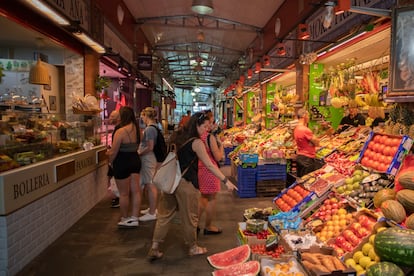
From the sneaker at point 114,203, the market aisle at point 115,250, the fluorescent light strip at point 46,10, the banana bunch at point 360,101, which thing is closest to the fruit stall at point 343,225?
the market aisle at point 115,250

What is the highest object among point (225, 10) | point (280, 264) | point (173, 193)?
point (225, 10)

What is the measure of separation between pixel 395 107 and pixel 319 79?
3.65 meters

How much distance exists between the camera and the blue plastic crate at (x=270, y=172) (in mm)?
6223

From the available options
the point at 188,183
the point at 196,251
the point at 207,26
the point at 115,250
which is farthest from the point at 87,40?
the point at 207,26

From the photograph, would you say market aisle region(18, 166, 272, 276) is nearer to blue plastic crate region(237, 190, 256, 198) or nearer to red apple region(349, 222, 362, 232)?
blue plastic crate region(237, 190, 256, 198)

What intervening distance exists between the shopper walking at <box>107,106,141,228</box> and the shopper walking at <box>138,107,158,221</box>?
0.21 meters

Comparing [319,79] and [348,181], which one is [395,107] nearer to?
[348,181]

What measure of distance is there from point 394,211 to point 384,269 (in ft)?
2.24

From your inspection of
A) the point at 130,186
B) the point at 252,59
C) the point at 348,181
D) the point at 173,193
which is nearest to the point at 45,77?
the point at 130,186

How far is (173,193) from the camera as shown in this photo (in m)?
3.47

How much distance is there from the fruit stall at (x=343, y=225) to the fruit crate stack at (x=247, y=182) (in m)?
1.81

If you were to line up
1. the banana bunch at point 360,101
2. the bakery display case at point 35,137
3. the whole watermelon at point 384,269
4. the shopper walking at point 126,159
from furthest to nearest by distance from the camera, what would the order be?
the banana bunch at point 360,101 < the shopper walking at point 126,159 < the bakery display case at point 35,137 < the whole watermelon at point 384,269

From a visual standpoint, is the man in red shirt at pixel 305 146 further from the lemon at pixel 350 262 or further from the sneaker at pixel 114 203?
the sneaker at pixel 114 203

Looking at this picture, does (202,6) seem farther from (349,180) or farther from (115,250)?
(115,250)
